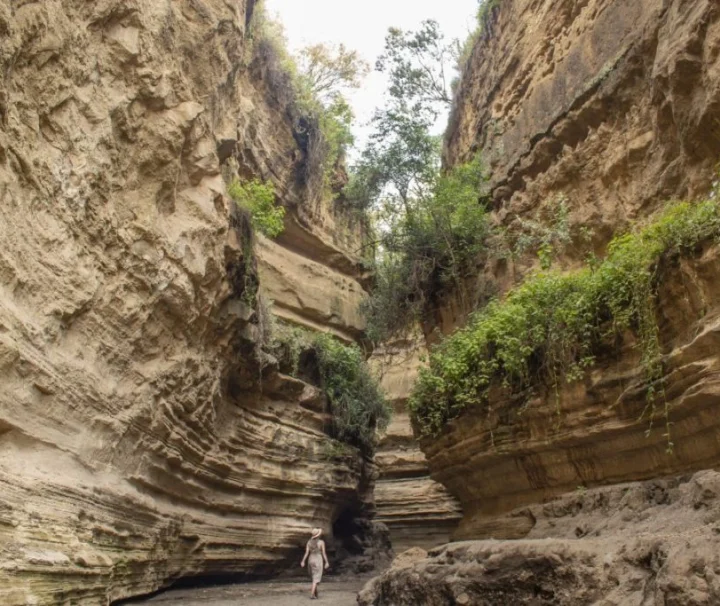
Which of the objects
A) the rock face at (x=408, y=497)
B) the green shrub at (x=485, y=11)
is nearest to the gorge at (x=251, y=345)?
the green shrub at (x=485, y=11)

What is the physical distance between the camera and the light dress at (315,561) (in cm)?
1072

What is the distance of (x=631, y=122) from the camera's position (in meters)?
10.9

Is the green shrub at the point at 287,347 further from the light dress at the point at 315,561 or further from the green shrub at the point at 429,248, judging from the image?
the light dress at the point at 315,561

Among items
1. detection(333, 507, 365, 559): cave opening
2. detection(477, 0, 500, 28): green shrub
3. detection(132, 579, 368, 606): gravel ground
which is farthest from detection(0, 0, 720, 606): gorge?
detection(477, 0, 500, 28): green shrub

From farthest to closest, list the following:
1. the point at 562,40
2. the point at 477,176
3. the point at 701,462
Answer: the point at 477,176 → the point at 562,40 → the point at 701,462

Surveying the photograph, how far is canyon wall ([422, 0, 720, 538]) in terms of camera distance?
23.1ft

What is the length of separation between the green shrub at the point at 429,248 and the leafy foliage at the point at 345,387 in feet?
3.63

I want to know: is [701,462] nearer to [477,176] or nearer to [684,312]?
[684,312]

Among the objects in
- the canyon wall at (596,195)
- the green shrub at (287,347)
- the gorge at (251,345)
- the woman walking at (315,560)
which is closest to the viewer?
the gorge at (251,345)

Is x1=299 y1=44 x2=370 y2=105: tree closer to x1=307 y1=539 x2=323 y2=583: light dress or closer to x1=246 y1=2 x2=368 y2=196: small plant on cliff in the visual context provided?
x1=246 y1=2 x2=368 y2=196: small plant on cliff

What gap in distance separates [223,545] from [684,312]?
8363 mm

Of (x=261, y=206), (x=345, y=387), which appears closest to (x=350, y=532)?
(x=345, y=387)

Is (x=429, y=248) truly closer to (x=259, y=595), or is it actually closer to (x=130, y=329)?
(x=259, y=595)

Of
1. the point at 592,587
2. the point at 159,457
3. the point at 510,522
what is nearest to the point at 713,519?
the point at 592,587
